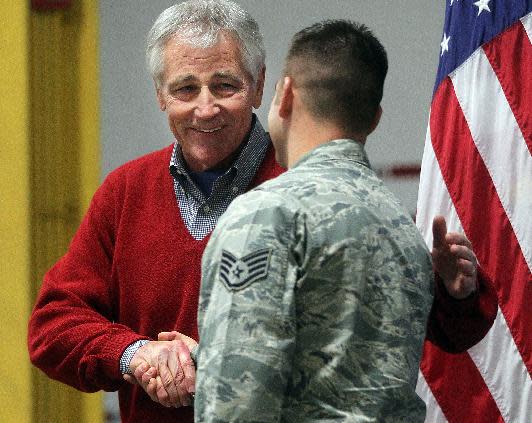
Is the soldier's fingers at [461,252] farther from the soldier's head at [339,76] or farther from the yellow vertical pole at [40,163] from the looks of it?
the yellow vertical pole at [40,163]

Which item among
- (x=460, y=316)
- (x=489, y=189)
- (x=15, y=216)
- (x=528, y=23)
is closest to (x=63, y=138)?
(x=15, y=216)

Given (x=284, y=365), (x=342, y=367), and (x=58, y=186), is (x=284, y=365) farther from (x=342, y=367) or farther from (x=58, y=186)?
(x=58, y=186)

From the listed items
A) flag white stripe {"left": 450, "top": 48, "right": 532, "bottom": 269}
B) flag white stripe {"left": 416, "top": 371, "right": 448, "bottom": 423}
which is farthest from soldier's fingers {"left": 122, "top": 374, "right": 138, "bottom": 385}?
flag white stripe {"left": 450, "top": 48, "right": 532, "bottom": 269}

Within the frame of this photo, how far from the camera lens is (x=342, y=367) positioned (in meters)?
1.78

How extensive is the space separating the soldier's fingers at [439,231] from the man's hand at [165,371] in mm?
558

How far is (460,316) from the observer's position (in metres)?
2.22

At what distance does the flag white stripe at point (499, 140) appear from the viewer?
313cm

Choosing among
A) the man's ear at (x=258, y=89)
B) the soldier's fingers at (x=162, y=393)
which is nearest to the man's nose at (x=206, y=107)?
the man's ear at (x=258, y=89)

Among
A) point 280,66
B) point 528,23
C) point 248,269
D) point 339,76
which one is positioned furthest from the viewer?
point 280,66

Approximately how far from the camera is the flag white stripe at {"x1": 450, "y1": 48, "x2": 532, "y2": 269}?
123 inches

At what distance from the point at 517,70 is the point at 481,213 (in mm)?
397

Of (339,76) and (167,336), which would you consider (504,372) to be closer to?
(167,336)

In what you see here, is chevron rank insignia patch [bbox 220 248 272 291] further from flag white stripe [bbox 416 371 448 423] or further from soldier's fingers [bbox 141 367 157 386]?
flag white stripe [bbox 416 371 448 423]

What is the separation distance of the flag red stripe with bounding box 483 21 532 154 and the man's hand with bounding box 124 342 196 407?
1.26 meters
